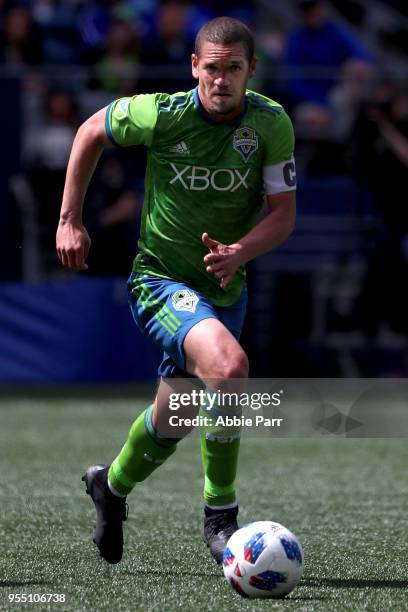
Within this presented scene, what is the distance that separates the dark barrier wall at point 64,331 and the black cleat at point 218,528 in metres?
6.86

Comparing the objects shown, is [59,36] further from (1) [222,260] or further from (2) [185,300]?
(1) [222,260]

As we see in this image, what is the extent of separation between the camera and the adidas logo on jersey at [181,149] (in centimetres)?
504

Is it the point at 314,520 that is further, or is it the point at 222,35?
the point at 314,520

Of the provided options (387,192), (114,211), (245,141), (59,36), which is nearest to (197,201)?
(245,141)

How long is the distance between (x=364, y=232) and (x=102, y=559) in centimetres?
738

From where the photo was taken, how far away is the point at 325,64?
42.5 feet

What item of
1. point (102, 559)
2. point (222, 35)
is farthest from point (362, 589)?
point (222, 35)

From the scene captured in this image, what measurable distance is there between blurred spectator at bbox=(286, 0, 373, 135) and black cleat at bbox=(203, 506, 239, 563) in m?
7.66

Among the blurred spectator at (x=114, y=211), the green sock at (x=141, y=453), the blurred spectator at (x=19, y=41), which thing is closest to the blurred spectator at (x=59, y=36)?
the blurred spectator at (x=19, y=41)

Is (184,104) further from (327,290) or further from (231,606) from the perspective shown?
(327,290)

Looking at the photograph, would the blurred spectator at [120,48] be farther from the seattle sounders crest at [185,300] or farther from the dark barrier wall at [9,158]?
the seattle sounders crest at [185,300]

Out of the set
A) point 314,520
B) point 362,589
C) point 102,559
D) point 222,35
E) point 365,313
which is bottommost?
point 365,313

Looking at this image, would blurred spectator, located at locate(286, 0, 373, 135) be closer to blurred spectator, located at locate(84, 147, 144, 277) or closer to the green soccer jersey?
blurred spectator, located at locate(84, 147, 144, 277)

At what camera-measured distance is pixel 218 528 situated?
197 inches
